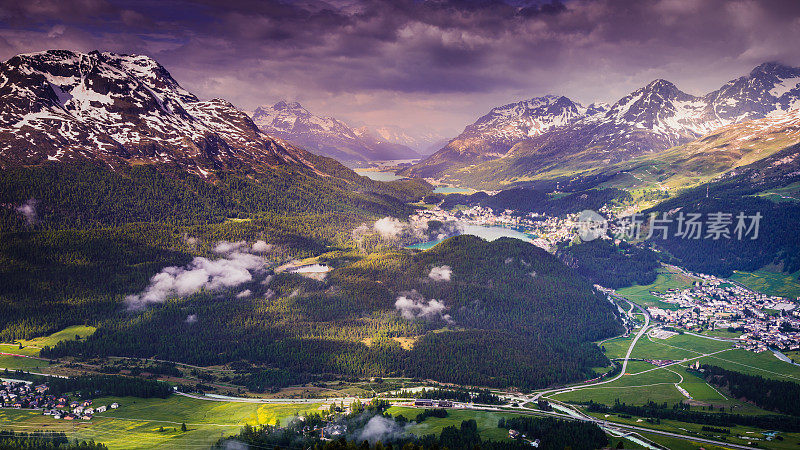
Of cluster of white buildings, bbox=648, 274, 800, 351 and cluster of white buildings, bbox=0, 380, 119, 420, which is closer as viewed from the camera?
cluster of white buildings, bbox=0, 380, 119, 420

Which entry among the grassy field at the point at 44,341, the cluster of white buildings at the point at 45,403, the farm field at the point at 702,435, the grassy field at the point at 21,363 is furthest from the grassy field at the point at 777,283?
the grassy field at the point at 21,363

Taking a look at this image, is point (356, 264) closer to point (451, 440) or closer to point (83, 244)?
point (83, 244)

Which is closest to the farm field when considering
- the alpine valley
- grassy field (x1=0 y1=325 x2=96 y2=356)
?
the alpine valley

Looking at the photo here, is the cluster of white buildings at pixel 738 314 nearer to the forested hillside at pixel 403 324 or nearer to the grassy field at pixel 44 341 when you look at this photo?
the forested hillside at pixel 403 324

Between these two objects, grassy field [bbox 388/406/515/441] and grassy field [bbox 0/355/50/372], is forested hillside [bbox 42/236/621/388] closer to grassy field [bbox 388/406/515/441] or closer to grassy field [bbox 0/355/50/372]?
grassy field [bbox 0/355/50/372]

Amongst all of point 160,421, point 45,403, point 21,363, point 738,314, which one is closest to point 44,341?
point 21,363
